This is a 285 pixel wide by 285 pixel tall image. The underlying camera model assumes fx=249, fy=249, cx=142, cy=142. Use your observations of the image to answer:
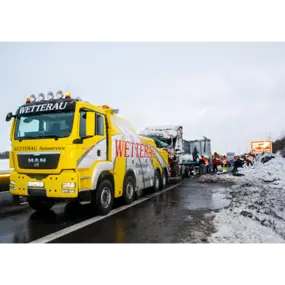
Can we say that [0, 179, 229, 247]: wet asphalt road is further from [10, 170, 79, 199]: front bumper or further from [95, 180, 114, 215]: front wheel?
[10, 170, 79, 199]: front bumper

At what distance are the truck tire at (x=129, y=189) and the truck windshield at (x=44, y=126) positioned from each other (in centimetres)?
264

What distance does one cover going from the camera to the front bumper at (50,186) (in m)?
5.45

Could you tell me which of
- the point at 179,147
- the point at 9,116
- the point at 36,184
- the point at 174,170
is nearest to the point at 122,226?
the point at 36,184

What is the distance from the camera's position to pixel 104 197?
6383 mm

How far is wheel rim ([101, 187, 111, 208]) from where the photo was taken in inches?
247

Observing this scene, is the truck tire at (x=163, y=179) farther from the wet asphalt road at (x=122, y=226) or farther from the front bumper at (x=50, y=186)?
the front bumper at (x=50, y=186)

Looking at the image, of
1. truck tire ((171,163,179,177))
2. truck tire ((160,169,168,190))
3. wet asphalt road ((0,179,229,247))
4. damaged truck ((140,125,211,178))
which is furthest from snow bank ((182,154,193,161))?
wet asphalt road ((0,179,229,247))

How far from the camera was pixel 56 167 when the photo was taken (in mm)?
5574

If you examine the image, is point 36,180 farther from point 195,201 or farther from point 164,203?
point 195,201

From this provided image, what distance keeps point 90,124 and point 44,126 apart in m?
1.15

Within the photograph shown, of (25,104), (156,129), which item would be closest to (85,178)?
(25,104)

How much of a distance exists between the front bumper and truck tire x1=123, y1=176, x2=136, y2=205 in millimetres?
2240
